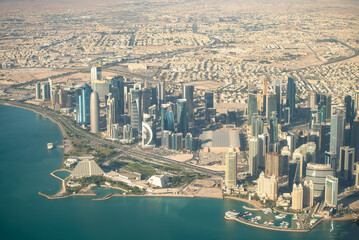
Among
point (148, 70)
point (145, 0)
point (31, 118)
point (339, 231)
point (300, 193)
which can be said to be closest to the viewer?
point (339, 231)

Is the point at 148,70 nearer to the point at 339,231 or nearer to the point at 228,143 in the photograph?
the point at 228,143

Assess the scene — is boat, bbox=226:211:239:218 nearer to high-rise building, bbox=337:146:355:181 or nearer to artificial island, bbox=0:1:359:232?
artificial island, bbox=0:1:359:232

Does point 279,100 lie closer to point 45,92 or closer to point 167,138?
point 167,138

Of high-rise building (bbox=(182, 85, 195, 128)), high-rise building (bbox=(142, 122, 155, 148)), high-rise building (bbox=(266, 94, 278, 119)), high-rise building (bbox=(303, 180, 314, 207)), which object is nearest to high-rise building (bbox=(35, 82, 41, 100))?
high-rise building (bbox=(182, 85, 195, 128))

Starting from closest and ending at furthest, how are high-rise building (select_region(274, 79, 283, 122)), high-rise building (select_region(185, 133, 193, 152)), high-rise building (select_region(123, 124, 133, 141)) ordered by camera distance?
high-rise building (select_region(185, 133, 193, 152))
high-rise building (select_region(123, 124, 133, 141))
high-rise building (select_region(274, 79, 283, 122))

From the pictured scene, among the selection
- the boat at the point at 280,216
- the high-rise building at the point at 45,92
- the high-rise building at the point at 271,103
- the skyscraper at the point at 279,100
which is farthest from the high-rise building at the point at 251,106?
the high-rise building at the point at 45,92

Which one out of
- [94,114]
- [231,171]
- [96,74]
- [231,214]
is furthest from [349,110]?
[96,74]

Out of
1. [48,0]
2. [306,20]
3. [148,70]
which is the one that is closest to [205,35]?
[306,20]

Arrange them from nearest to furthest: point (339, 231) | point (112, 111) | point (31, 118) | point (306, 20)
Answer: point (339, 231), point (112, 111), point (31, 118), point (306, 20)
